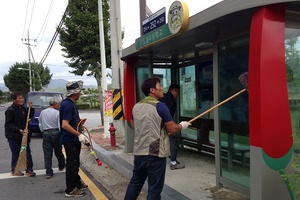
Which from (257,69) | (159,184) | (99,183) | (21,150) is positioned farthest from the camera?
(21,150)

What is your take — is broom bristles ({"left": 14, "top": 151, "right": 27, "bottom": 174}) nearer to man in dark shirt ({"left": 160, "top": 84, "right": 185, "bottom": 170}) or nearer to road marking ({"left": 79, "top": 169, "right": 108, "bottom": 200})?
road marking ({"left": 79, "top": 169, "right": 108, "bottom": 200})

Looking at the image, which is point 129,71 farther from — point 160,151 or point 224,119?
point 160,151

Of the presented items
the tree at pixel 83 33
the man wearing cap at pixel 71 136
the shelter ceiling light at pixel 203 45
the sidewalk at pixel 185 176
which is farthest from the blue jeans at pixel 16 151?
the tree at pixel 83 33

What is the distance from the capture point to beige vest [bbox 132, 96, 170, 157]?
3.32 meters

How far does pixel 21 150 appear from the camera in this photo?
19.6 feet

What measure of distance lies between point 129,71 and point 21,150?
2.96 metres

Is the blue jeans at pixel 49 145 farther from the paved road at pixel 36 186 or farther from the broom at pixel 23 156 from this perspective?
the broom at pixel 23 156

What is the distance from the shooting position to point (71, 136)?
474 cm

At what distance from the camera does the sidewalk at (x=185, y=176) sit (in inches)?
167

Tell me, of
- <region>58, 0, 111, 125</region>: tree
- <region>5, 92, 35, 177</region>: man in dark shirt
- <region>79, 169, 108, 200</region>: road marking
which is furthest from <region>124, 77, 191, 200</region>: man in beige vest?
<region>58, 0, 111, 125</region>: tree

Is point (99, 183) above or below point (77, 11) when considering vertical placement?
below

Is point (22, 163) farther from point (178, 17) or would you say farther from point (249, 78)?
point (249, 78)

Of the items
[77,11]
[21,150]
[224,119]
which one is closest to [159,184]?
[224,119]

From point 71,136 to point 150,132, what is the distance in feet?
6.20
